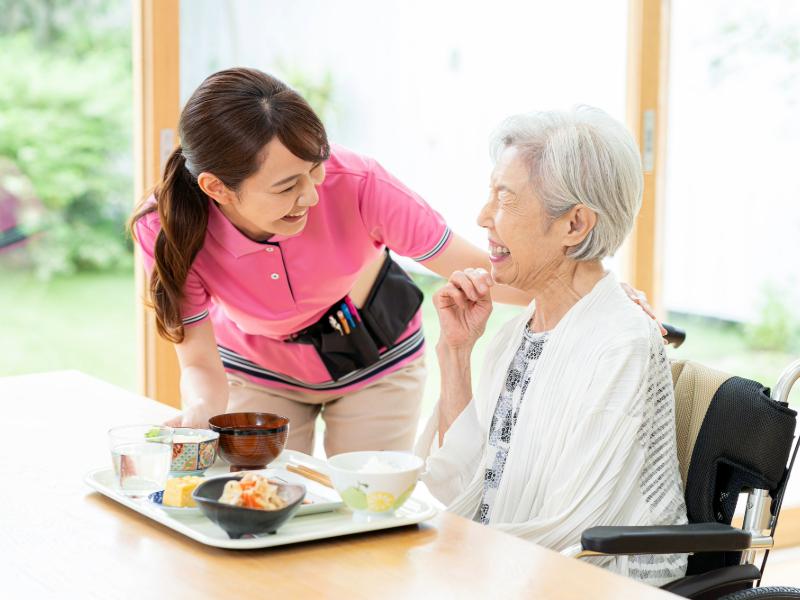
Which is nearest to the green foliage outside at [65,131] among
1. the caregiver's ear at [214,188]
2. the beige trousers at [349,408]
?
the beige trousers at [349,408]

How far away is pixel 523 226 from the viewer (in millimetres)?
1861

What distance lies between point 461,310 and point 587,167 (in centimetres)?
40

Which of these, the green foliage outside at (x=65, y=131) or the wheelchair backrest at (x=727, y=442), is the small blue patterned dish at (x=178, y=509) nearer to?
the wheelchair backrest at (x=727, y=442)

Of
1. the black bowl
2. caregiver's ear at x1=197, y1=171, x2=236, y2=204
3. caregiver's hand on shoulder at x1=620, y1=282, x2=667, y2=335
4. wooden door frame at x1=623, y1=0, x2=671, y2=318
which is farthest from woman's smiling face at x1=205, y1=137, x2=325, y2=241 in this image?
wooden door frame at x1=623, y1=0, x2=671, y2=318

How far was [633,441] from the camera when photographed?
1669mm

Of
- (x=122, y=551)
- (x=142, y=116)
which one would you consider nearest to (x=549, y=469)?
(x=122, y=551)

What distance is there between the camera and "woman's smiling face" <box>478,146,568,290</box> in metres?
1.85

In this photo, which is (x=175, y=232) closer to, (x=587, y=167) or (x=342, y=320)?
(x=342, y=320)

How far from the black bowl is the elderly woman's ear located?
75 centimetres

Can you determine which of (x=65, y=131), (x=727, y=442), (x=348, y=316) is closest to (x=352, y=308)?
(x=348, y=316)

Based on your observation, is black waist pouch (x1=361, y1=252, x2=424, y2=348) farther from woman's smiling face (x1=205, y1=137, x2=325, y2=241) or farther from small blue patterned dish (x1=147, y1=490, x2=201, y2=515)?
small blue patterned dish (x1=147, y1=490, x2=201, y2=515)

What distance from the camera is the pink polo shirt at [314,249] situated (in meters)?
2.19

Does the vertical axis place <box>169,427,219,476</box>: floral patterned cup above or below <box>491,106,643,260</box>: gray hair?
below

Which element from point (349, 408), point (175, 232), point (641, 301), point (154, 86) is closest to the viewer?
point (641, 301)
